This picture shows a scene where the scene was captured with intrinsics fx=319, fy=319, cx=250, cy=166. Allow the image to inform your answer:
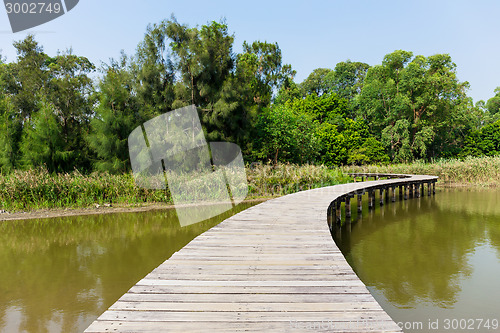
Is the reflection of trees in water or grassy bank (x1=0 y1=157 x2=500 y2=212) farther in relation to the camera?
grassy bank (x1=0 y1=157 x2=500 y2=212)

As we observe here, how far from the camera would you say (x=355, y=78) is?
4388cm

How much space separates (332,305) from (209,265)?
58.4 inches

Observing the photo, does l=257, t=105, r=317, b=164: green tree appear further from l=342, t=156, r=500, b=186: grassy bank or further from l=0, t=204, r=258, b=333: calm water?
l=0, t=204, r=258, b=333: calm water

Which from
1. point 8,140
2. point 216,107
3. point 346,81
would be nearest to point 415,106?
point 346,81

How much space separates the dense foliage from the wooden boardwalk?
1382 cm

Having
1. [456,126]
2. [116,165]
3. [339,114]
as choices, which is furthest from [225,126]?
[456,126]

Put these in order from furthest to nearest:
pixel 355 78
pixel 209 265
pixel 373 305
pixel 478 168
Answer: pixel 355 78
pixel 478 168
pixel 209 265
pixel 373 305

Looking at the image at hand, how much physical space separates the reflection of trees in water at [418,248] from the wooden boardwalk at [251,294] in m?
1.50

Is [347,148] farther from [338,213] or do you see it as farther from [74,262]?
[74,262]

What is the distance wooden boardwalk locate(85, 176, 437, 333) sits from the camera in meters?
2.20

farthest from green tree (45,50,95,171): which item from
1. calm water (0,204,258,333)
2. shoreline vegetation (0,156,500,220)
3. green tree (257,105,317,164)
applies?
green tree (257,105,317,164)

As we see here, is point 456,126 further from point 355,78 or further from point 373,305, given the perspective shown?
point 373,305

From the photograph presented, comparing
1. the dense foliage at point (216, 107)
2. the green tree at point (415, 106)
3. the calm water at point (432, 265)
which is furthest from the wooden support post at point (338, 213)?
the green tree at point (415, 106)

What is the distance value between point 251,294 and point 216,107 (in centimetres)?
1658
